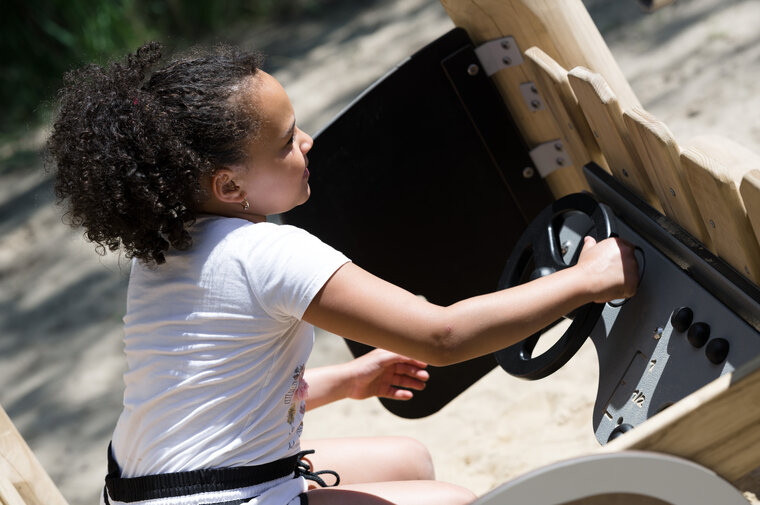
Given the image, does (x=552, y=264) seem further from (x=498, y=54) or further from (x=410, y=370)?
(x=498, y=54)

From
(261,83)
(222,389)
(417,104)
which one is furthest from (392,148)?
(222,389)

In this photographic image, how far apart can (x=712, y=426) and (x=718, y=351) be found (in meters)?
0.21

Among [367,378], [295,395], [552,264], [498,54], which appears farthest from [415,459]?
[498,54]

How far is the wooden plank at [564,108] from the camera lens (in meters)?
1.67

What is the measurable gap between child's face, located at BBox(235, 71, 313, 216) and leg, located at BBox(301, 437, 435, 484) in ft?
1.74

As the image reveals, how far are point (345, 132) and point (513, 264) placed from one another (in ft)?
1.70

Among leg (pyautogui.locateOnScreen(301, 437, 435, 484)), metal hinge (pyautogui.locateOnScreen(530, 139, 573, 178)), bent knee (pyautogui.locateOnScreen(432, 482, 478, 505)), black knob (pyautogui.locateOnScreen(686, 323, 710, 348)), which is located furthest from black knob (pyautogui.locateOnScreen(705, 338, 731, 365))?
metal hinge (pyautogui.locateOnScreen(530, 139, 573, 178))

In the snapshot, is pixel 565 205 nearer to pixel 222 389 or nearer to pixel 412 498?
pixel 412 498

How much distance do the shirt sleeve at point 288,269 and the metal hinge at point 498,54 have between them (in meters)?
0.79

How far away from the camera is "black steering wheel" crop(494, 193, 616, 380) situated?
1443 mm

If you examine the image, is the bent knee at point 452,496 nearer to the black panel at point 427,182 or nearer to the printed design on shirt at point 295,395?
the printed design on shirt at point 295,395

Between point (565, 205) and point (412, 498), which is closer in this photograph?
point (412, 498)

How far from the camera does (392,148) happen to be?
200 cm

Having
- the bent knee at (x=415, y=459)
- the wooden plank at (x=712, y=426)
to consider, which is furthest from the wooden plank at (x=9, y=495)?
the wooden plank at (x=712, y=426)
